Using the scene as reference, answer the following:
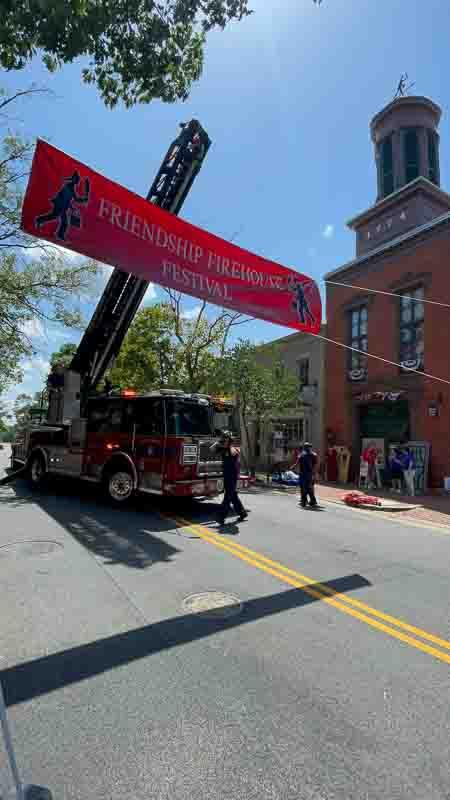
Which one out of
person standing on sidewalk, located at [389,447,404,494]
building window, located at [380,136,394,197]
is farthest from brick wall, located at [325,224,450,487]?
building window, located at [380,136,394,197]

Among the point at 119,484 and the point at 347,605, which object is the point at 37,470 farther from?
the point at 347,605

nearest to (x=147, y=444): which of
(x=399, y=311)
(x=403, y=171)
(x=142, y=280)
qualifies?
(x=142, y=280)

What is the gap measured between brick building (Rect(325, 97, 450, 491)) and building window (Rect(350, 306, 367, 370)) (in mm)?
45

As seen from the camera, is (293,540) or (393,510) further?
(393,510)

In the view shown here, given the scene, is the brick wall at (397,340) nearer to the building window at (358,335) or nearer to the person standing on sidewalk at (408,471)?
the building window at (358,335)

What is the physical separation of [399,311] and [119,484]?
1355 cm

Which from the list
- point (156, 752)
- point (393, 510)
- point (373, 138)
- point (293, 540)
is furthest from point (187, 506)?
point (373, 138)

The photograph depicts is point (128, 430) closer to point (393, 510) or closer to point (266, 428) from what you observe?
point (393, 510)

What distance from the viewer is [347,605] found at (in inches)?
186

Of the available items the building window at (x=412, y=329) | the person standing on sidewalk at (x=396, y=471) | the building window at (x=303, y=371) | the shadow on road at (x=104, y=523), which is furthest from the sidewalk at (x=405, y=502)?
the building window at (x=303, y=371)

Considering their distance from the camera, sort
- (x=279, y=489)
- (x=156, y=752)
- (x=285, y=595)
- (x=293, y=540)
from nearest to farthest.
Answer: (x=156, y=752), (x=285, y=595), (x=293, y=540), (x=279, y=489)

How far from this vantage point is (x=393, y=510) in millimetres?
12031

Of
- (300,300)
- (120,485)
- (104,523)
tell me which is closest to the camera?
(104,523)

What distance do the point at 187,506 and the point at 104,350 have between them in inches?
184
